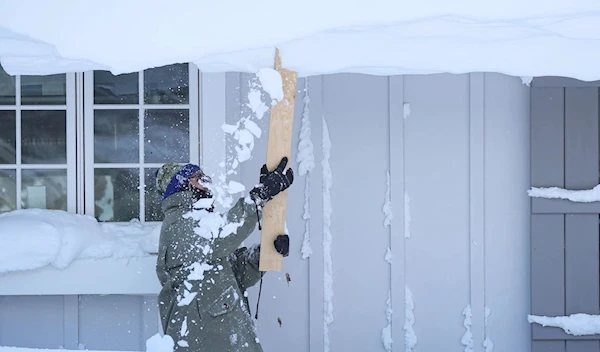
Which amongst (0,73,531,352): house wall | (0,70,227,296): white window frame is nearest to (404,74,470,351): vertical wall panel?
(0,73,531,352): house wall

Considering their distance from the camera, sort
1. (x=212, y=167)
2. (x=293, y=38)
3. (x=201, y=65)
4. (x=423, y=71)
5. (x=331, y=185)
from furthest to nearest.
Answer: (x=331, y=185), (x=212, y=167), (x=423, y=71), (x=201, y=65), (x=293, y=38)

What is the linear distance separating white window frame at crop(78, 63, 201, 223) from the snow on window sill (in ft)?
1.55

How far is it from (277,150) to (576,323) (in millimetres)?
2281

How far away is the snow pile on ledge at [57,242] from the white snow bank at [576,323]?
7.61ft

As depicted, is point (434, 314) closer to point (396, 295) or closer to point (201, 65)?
point (396, 295)

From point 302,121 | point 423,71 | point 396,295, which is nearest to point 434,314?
point 396,295

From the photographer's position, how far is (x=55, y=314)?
4.82 meters

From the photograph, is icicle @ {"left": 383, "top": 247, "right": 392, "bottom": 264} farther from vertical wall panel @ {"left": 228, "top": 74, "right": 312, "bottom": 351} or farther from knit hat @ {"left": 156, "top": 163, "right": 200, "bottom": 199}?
knit hat @ {"left": 156, "top": 163, "right": 200, "bottom": 199}

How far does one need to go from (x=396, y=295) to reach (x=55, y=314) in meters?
2.08

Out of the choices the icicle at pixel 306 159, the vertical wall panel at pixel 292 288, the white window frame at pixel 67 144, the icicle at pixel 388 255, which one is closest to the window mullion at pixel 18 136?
the white window frame at pixel 67 144

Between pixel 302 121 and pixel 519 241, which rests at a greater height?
pixel 302 121

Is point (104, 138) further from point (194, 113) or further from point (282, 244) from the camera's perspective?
point (282, 244)

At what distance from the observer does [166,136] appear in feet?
16.2

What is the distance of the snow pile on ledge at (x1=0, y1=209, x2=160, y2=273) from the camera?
4449mm
